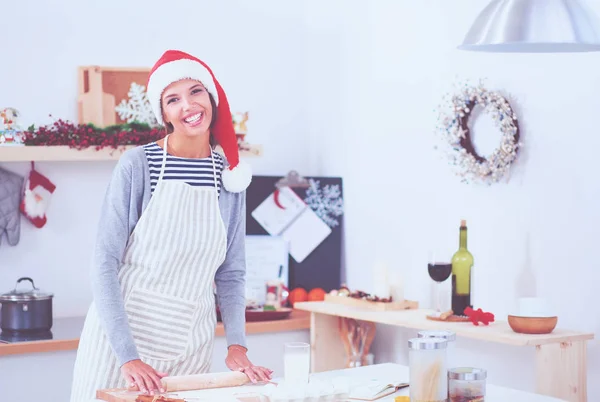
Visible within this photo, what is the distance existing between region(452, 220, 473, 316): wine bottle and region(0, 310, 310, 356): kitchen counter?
92 cm

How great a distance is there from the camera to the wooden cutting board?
Result: 2.04 metres

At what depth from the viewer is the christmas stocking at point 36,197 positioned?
4012 mm

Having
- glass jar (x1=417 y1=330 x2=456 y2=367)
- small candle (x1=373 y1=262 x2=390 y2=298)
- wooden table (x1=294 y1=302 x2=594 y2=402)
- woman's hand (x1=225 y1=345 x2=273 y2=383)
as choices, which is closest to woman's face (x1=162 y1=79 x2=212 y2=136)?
woman's hand (x1=225 y1=345 x2=273 y2=383)

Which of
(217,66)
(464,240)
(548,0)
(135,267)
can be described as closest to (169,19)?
(217,66)

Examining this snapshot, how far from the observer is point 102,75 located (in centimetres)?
414

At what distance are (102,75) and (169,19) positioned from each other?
0.47m

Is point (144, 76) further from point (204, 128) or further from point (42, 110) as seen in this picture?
point (204, 128)

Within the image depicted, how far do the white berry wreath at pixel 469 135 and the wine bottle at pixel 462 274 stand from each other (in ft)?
0.80

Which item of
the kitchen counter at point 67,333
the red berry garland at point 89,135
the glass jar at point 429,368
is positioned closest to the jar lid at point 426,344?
the glass jar at point 429,368

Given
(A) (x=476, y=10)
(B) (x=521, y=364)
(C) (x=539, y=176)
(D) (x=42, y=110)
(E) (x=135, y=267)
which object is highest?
(A) (x=476, y=10)

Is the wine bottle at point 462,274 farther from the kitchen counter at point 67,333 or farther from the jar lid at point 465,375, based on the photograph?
the jar lid at point 465,375

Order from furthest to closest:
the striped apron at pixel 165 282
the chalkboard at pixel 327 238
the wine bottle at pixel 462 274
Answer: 1. the chalkboard at pixel 327 238
2. the wine bottle at pixel 462 274
3. the striped apron at pixel 165 282

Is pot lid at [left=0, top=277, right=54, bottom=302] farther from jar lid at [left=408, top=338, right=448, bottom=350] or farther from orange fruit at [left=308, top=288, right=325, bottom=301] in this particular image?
jar lid at [left=408, top=338, right=448, bottom=350]

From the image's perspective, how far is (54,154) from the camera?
384cm
